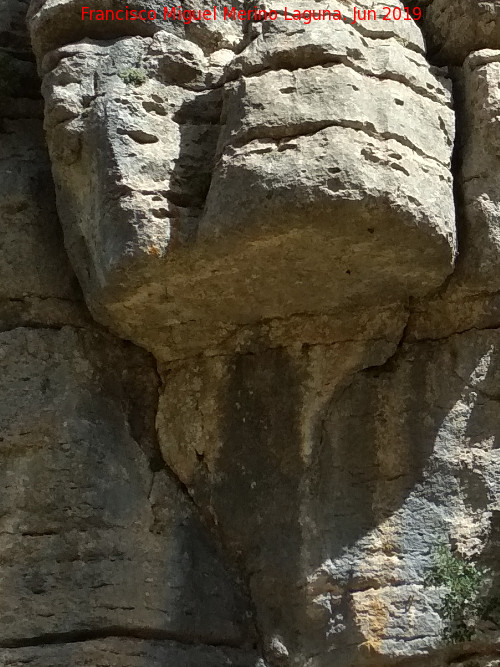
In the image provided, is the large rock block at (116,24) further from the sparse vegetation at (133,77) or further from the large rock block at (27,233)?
the large rock block at (27,233)

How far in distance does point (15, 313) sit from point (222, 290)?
2.84 ft

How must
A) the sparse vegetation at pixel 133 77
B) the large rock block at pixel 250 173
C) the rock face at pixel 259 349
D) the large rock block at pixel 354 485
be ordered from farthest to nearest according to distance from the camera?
the sparse vegetation at pixel 133 77
the large rock block at pixel 354 485
the rock face at pixel 259 349
the large rock block at pixel 250 173

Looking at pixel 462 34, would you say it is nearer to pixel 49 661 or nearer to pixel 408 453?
pixel 408 453

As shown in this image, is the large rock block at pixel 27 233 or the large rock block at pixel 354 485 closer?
the large rock block at pixel 354 485

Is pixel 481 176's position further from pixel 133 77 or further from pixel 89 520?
pixel 89 520

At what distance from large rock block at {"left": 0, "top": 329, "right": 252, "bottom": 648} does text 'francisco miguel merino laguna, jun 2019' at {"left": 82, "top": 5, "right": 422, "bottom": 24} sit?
1.16m

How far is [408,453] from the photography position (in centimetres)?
296

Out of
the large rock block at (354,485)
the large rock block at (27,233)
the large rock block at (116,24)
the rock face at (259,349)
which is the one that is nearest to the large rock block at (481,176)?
the rock face at (259,349)

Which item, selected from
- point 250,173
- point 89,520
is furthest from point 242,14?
point 89,520

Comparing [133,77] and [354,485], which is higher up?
[133,77]

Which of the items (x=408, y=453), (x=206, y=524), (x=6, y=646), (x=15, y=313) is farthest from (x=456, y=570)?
(x=15, y=313)

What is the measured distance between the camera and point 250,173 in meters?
2.60

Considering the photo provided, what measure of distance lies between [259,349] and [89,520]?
86cm

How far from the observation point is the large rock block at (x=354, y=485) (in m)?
2.81
